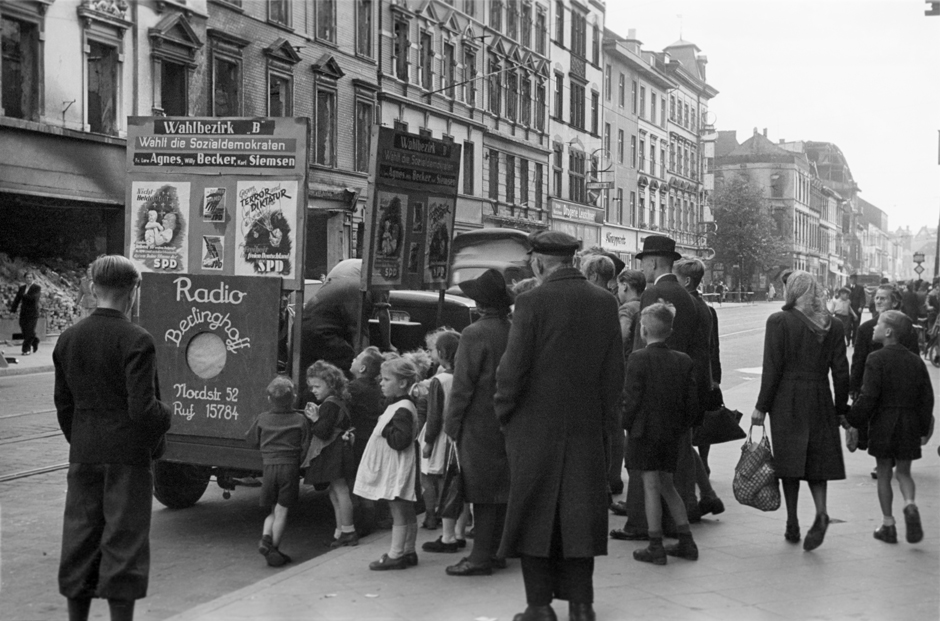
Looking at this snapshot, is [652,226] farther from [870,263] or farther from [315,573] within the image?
A: [870,263]

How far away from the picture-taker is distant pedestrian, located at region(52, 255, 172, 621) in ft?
16.4

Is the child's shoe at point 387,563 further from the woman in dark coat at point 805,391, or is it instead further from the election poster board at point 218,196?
the woman in dark coat at point 805,391

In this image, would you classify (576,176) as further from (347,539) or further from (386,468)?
(386,468)

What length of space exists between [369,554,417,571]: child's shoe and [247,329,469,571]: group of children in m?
0.03

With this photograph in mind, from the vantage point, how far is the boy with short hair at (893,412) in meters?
7.30

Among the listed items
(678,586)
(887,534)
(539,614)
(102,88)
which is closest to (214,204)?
(539,614)

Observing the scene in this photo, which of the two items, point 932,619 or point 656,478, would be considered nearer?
point 932,619

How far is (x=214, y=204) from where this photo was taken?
24.9 feet

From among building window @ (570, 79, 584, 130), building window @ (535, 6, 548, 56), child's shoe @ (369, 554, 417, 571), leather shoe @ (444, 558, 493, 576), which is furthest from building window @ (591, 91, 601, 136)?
leather shoe @ (444, 558, 493, 576)

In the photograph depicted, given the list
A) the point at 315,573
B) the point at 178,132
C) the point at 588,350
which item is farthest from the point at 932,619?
the point at 178,132

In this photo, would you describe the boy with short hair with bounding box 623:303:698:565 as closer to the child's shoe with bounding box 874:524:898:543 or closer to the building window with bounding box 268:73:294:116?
the child's shoe with bounding box 874:524:898:543

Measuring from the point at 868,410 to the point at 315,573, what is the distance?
3.79 meters

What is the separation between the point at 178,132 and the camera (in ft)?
24.9

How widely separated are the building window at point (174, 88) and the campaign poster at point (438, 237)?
63.7 feet
